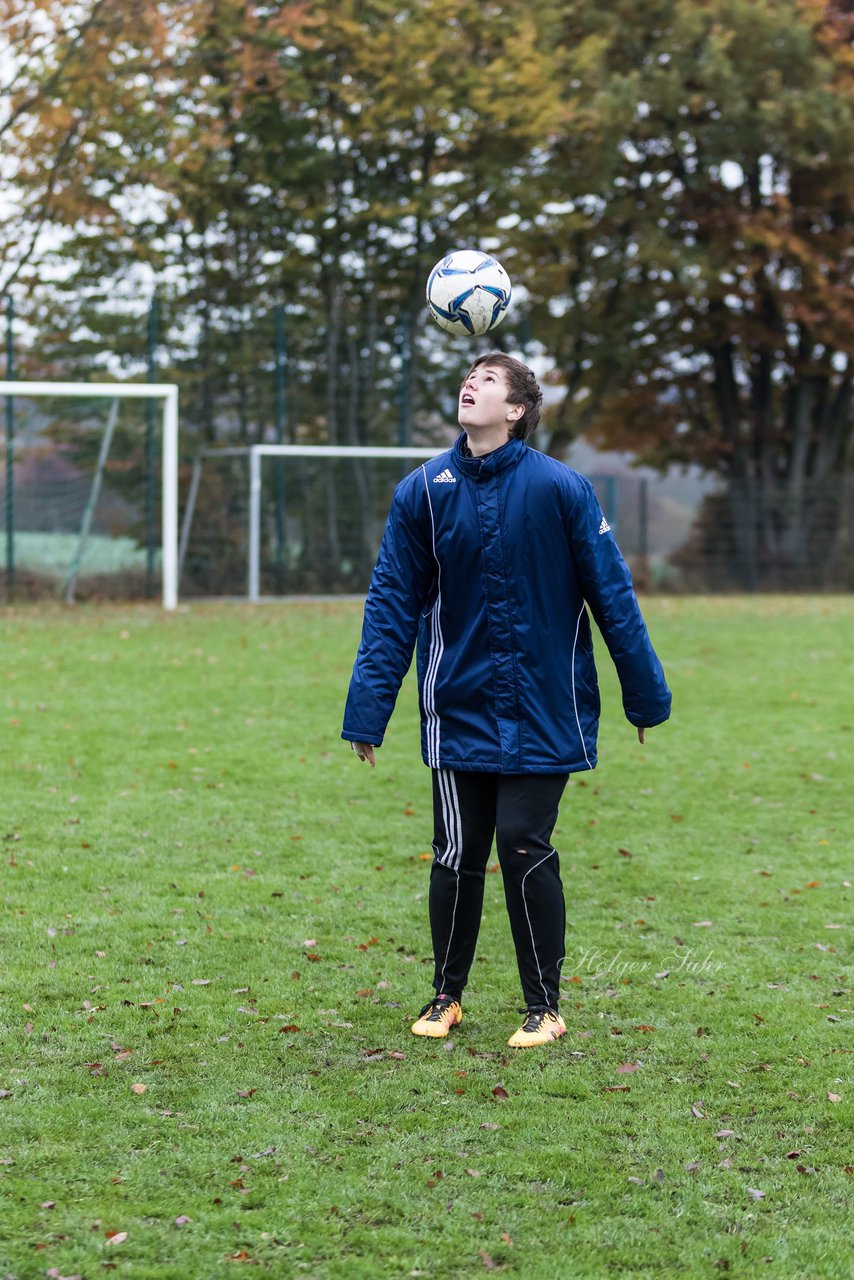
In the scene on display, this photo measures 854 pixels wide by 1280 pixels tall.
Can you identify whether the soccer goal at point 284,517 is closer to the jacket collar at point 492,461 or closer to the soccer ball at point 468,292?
the soccer ball at point 468,292

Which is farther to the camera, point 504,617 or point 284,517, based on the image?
point 284,517

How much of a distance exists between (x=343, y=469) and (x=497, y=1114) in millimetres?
17946

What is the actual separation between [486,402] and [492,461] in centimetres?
16

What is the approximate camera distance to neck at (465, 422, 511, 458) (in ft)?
13.1

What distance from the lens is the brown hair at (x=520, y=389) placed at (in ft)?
13.2

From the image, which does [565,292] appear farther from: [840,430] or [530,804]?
[530,804]

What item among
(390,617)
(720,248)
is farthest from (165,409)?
(390,617)

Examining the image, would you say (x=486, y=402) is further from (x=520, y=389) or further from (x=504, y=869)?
(x=504, y=869)

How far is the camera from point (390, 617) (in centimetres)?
409

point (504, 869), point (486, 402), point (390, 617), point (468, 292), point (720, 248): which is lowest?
point (504, 869)

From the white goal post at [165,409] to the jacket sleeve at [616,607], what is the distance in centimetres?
1379

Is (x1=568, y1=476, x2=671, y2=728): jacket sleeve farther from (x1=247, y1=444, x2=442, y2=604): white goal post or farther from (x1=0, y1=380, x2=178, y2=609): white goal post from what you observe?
(x1=247, y1=444, x2=442, y2=604): white goal post

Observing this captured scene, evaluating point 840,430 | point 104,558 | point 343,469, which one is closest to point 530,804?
point 104,558

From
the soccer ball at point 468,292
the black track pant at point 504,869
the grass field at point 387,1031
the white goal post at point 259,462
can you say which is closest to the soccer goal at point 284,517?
the white goal post at point 259,462
